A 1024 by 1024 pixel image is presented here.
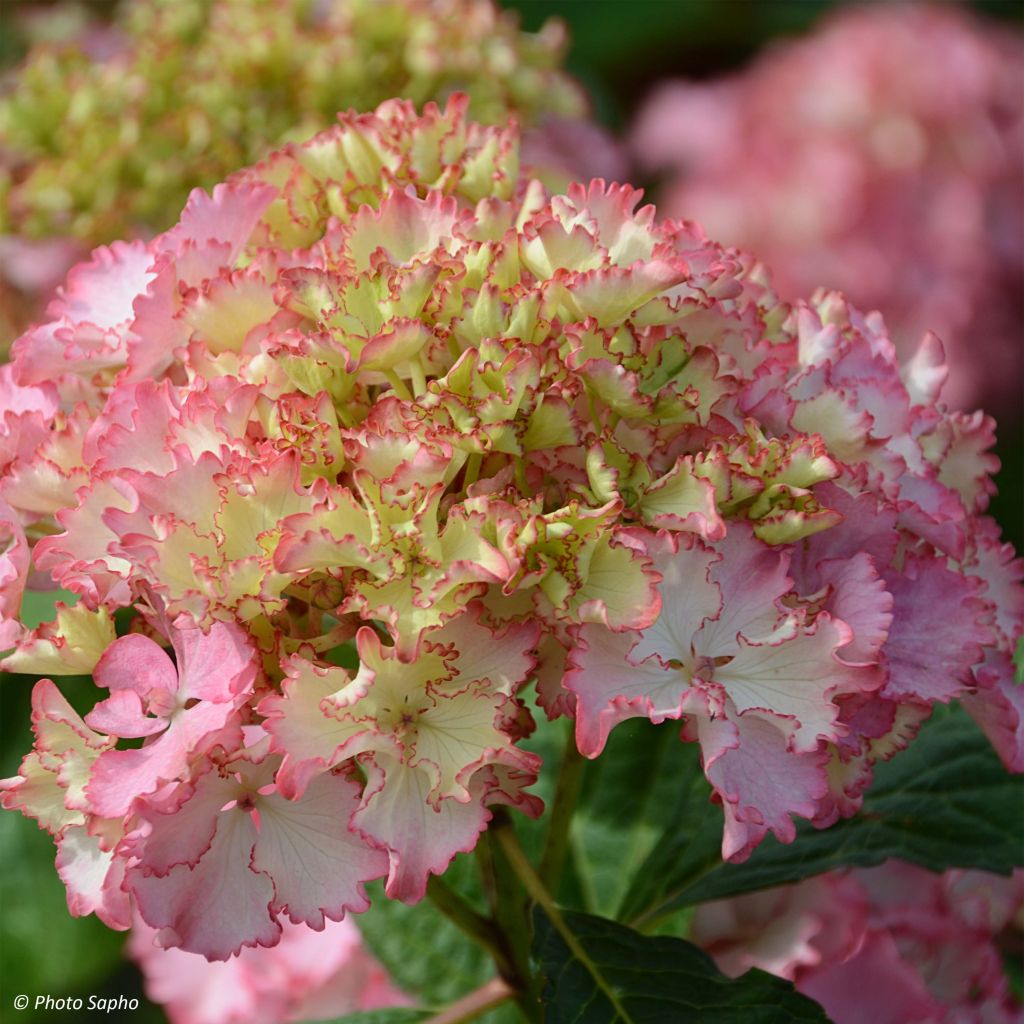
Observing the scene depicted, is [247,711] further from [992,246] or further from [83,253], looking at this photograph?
[992,246]

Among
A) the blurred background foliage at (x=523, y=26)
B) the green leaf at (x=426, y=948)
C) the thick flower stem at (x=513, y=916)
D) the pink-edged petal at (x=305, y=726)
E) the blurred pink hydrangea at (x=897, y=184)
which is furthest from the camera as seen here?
the blurred pink hydrangea at (x=897, y=184)

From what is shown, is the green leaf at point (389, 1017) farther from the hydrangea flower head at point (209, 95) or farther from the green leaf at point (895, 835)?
the hydrangea flower head at point (209, 95)

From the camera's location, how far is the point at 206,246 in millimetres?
778

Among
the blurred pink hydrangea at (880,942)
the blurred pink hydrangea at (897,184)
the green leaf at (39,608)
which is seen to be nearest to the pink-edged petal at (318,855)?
the blurred pink hydrangea at (880,942)

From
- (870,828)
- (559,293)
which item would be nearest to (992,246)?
(870,828)

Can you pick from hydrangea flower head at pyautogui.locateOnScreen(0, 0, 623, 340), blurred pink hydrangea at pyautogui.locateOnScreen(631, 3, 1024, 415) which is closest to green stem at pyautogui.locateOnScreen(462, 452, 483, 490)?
hydrangea flower head at pyautogui.locateOnScreen(0, 0, 623, 340)

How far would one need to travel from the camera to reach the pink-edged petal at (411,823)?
64cm

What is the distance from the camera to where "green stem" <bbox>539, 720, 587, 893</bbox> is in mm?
825

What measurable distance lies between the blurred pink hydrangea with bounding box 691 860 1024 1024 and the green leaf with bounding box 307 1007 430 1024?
221mm

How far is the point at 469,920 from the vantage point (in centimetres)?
85

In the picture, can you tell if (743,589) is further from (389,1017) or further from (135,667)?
(389,1017)

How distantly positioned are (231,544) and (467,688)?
0.13 m

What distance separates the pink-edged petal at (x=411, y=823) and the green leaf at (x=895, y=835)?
1.00ft

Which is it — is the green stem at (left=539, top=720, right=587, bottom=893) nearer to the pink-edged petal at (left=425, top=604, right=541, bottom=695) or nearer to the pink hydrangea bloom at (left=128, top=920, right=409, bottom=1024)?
the pink-edged petal at (left=425, top=604, right=541, bottom=695)
